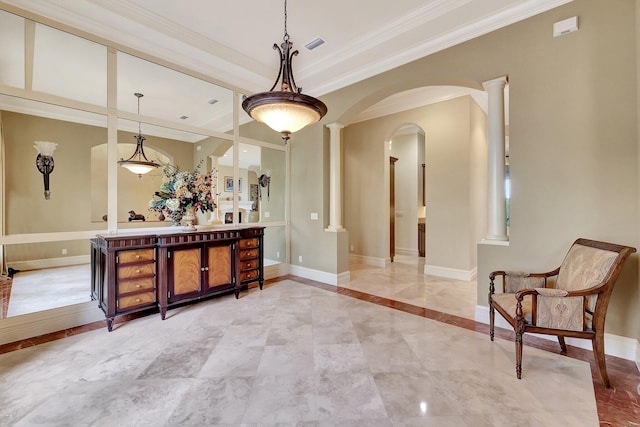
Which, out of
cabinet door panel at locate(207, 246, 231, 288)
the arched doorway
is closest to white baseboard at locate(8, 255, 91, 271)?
cabinet door panel at locate(207, 246, 231, 288)

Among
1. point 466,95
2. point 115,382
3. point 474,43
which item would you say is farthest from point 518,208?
point 115,382

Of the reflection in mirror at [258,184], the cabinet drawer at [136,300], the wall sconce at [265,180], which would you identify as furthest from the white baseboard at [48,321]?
the wall sconce at [265,180]

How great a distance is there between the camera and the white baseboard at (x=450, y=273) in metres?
4.96

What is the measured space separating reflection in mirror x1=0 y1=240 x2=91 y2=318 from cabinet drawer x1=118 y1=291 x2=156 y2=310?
1.90 feet

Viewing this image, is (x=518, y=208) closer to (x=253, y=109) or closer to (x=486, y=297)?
(x=486, y=297)

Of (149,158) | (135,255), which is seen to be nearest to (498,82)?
(149,158)

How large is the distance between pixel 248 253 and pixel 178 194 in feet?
4.43

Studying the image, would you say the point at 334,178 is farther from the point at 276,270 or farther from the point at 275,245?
the point at 276,270

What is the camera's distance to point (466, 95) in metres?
4.99

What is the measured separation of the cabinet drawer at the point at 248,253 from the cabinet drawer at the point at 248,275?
0.79 feet

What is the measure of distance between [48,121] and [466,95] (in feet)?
20.2

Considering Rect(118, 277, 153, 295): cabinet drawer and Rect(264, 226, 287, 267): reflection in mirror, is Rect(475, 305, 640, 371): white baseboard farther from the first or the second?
Rect(118, 277, 153, 295): cabinet drawer

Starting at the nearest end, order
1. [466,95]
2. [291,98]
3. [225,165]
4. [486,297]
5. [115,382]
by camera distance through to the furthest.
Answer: [115,382]
[291,98]
[486,297]
[225,165]
[466,95]

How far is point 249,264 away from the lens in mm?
4301
